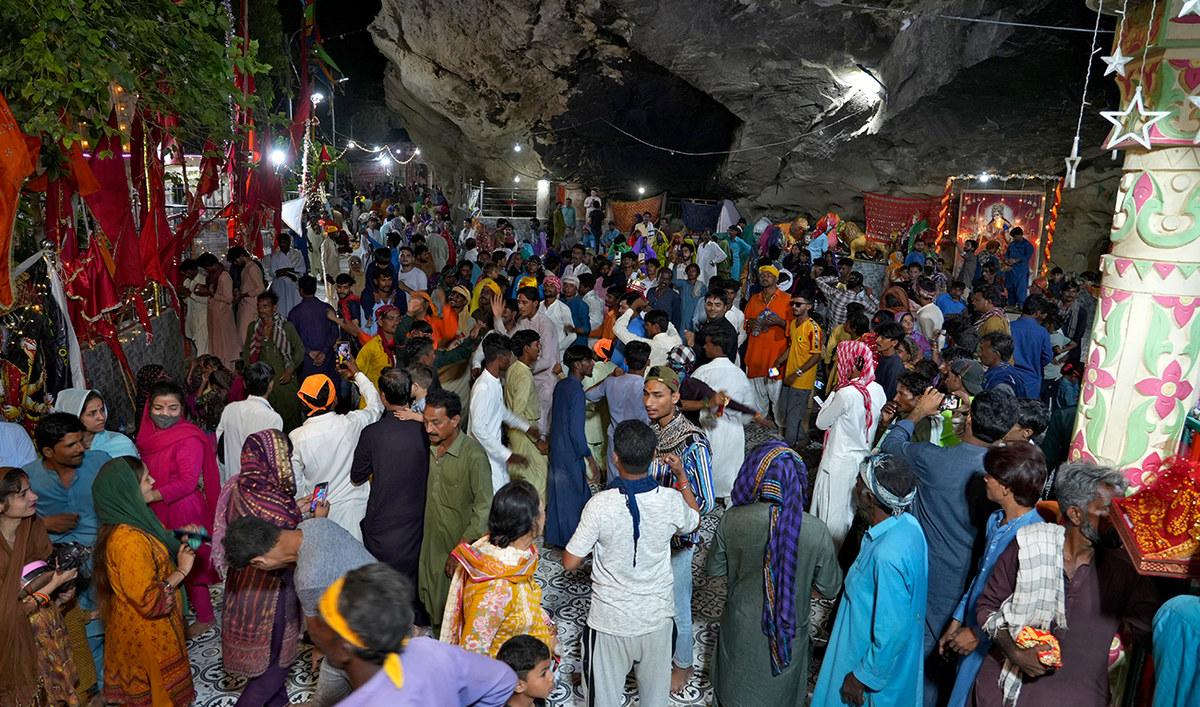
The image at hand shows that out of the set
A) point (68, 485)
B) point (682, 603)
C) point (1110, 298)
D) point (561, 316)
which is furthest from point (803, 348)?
point (68, 485)

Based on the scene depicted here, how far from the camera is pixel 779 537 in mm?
3066

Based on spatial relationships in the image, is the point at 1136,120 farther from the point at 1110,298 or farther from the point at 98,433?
the point at 98,433

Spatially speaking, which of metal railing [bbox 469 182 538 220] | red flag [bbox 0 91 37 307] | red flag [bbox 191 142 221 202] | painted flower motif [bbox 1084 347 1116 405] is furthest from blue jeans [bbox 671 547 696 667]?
metal railing [bbox 469 182 538 220]

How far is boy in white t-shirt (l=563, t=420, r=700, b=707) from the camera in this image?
2992mm

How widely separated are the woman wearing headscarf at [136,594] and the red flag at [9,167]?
6.76ft

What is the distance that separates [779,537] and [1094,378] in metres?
1.76

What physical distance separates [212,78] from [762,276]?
494 centimetres

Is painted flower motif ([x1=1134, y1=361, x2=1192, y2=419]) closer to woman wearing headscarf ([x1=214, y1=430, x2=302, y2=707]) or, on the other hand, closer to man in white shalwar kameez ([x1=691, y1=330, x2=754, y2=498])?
man in white shalwar kameez ([x1=691, y1=330, x2=754, y2=498])

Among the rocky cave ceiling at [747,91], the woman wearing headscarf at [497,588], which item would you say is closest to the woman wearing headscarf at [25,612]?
the woman wearing headscarf at [497,588]

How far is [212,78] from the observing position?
17.7 feet

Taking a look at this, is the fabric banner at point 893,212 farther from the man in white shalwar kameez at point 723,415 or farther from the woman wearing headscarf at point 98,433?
Result: the woman wearing headscarf at point 98,433

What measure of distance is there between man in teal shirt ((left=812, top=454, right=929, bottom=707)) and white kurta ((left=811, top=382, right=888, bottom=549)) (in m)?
1.27

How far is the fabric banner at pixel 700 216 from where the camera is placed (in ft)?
68.6

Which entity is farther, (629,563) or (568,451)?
(568,451)
